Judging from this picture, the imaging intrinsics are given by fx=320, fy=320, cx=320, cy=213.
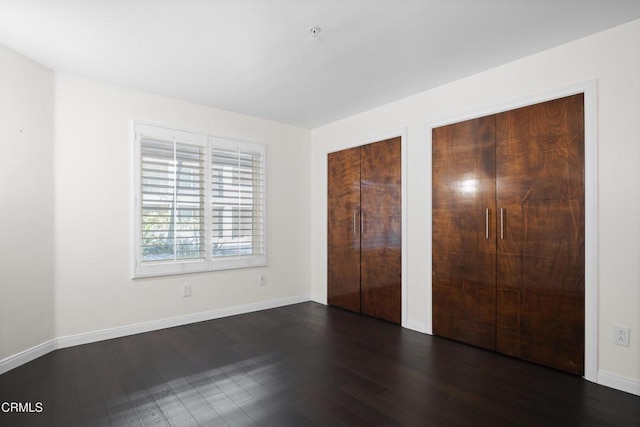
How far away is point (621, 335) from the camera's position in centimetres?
224

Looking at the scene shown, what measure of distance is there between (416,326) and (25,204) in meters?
3.85

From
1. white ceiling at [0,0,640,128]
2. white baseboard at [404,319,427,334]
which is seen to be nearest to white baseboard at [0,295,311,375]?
white baseboard at [404,319,427,334]

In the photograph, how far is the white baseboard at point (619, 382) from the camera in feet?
7.13

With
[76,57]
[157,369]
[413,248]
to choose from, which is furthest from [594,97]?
[76,57]

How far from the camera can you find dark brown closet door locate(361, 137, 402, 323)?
3.72 m

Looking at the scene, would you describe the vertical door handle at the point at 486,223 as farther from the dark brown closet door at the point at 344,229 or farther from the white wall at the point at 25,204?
the white wall at the point at 25,204

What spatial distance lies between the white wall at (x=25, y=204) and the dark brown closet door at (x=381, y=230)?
3257mm

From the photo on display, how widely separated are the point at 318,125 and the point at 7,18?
10.9ft

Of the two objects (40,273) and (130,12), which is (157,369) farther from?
(130,12)

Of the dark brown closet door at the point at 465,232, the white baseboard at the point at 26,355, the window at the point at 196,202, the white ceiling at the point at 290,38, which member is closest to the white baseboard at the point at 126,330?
the white baseboard at the point at 26,355

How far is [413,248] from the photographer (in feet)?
11.6

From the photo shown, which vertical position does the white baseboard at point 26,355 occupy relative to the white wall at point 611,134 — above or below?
below

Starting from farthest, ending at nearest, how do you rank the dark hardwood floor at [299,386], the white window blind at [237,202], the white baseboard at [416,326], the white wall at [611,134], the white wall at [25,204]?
the white window blind at [237,202] < the white baseboard at [416,326] < the white wall at [25,204] < the white wall at [611,134] < the dark hardwood floor at [299,386]

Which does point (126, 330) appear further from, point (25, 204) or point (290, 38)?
point (290, 38)
